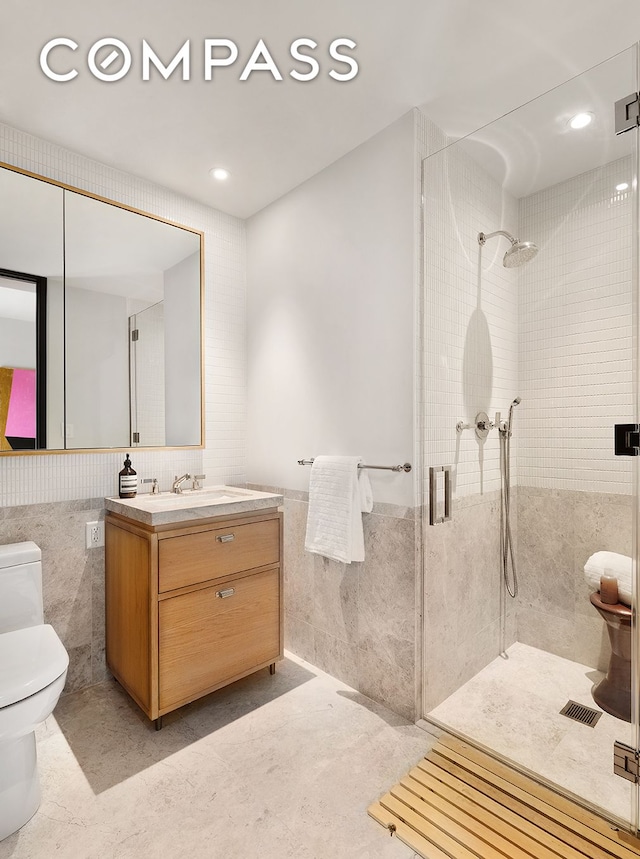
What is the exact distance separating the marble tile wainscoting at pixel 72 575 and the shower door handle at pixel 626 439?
2130 mm

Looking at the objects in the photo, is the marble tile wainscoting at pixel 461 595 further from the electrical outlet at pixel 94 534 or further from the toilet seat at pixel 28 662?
the electrical outlet at pixel 94 534

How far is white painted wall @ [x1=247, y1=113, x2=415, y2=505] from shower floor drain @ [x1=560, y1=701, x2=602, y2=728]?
33.0 inches

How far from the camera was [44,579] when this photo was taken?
2.05m

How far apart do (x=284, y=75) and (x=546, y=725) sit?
2.46 m

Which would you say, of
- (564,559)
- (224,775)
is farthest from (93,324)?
(564,559)

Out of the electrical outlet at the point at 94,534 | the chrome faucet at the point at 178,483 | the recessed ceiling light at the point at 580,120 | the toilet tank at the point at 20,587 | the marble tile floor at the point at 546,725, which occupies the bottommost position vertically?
the marble tile floor at the point at 546,725

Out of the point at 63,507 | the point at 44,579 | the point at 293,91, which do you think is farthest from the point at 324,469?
the point at 293,91

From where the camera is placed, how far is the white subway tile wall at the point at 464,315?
171 cm

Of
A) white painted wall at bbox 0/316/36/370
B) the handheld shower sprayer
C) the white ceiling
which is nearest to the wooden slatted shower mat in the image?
the handheld shower sprayer

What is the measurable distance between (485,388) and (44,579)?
2027 millimetres

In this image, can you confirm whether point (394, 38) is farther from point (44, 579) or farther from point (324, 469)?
point (44, 579)

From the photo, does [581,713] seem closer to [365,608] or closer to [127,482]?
[365,608]

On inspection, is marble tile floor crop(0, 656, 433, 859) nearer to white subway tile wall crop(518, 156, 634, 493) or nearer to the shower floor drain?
the shower floor drain

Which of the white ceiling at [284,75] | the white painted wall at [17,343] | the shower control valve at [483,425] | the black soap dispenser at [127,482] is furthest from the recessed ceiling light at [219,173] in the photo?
the shower control valve at [483,425]
